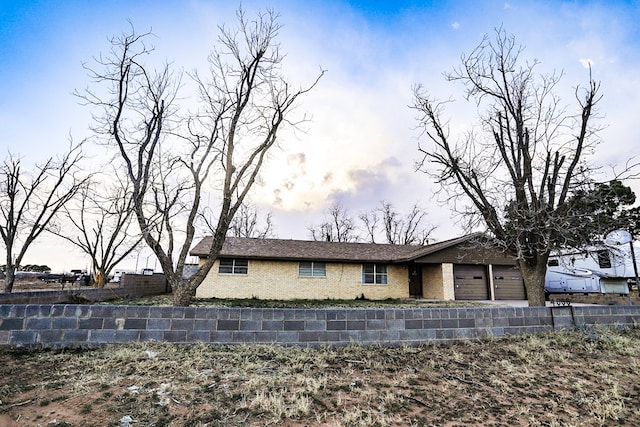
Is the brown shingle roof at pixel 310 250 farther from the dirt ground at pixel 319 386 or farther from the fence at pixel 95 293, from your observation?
the dirt ground at pixel 319 386

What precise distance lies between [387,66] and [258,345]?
8.84m

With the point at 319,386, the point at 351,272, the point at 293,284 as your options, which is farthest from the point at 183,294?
the point at 351,272

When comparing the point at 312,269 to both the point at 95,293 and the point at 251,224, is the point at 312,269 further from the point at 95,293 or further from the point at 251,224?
the point at 251,224

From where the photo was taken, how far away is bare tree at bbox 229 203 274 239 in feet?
117

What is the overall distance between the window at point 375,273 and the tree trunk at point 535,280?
1028 cm

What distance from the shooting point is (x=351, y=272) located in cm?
1842

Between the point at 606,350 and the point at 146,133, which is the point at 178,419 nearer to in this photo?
the point at 606,350

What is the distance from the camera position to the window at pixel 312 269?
17859 mm

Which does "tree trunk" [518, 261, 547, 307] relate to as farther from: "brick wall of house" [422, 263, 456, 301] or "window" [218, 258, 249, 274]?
"window" [218, 258, 249, 274]

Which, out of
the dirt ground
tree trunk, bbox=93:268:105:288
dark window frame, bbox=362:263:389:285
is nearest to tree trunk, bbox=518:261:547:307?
the dirt ground

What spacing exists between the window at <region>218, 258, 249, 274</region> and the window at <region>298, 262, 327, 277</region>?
2865 mm

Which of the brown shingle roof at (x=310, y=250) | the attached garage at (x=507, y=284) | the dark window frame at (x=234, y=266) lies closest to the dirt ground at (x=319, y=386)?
the brown shingle roof at (x=310, y=250)

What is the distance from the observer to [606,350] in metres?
6.05

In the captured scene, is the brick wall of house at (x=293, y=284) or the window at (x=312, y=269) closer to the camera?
the brick wall of house at (x=293, y=284)
